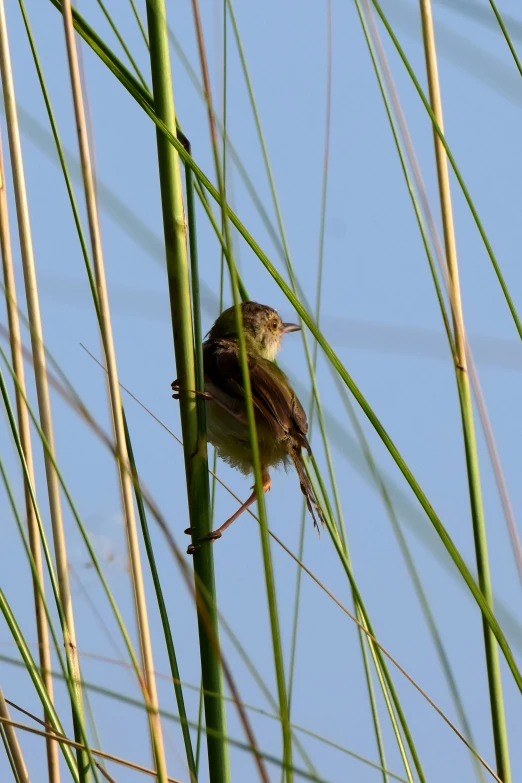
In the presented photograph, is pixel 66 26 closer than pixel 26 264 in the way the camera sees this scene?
Yes

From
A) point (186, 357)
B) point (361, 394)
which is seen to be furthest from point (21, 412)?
point (361, 394)

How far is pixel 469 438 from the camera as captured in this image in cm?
169

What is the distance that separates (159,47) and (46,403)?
95cm

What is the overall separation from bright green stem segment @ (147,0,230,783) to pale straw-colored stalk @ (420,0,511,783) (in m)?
0.52

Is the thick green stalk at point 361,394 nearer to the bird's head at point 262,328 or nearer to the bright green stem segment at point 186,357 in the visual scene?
the bright green stem segment at point 186,357

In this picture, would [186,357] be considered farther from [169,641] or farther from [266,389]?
[266,389]

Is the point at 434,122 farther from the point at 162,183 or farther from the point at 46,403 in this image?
the point at 46,403

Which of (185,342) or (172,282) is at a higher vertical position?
(172,282)

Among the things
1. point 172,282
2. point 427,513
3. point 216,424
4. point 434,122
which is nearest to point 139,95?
point 172,282

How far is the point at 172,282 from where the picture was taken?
1842 mm

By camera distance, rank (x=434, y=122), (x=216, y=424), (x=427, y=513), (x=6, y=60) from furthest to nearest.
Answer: (x=216, y=424)
(x=6, y=60)
(x=434, y=122)
(x=427, y=513)

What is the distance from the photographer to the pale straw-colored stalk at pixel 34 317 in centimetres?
205

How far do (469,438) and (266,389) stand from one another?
163 centimetres

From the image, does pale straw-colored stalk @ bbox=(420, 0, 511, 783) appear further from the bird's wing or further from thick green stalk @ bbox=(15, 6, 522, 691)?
the bird's wing
